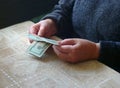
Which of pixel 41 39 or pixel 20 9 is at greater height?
pixel 41 39

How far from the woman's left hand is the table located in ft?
0.06

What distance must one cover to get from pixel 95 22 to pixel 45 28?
8.0 inches

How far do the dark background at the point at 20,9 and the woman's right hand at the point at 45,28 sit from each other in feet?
2.54

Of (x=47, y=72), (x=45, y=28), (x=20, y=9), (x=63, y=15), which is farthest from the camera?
(x=20, y=9)

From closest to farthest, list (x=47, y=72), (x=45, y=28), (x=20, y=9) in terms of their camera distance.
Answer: (x=47, y=72)
(x=45, y=28)
(x=20, y=9)

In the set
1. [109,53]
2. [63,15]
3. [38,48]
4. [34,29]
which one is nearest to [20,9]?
[63,15]

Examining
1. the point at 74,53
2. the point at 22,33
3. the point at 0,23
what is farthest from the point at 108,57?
the point at 0,23

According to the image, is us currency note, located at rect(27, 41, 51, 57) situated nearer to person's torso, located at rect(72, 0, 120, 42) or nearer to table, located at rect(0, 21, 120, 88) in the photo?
table, located at rect(0, 21, 120, 88)

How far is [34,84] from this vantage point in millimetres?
715

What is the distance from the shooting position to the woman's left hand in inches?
32.5

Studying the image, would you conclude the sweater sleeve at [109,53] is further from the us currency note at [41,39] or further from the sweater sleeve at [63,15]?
the sweater sleeve at [63,15]

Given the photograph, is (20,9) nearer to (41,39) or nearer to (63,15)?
(63,15)

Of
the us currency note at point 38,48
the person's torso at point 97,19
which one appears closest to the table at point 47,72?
the us currency note at point 38,48

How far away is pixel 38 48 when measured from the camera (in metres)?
0.86
